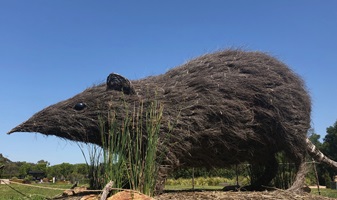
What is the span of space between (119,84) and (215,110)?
5.40ft

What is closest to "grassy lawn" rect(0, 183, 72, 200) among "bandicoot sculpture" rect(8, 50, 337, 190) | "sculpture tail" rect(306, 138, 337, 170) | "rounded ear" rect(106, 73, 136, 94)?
"bandicoot sculpture" rect(8, 50, 337, 190)

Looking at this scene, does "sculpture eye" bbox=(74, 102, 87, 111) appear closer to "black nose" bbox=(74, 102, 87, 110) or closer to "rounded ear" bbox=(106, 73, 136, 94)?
"black nose" bbox=(74, 102, 87, 110)

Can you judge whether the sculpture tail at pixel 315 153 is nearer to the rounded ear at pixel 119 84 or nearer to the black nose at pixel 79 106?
the rounded ear at pixel 119 84

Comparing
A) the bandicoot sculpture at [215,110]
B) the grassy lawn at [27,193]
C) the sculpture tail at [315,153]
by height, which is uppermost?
the bandicoot sculpture at [215,110]

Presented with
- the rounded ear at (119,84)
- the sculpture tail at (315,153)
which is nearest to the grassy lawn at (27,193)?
the rounded ear at (119,84)

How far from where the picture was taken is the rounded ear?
593cm

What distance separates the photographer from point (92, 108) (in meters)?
5.79

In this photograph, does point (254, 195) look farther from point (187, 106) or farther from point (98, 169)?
point (98, 169)

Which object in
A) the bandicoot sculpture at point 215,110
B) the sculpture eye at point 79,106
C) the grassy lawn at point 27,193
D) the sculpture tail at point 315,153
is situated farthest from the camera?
the sculpture tail at point 315,153

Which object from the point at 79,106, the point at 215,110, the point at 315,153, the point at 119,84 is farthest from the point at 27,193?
the point at 315,153

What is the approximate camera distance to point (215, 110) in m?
5.96

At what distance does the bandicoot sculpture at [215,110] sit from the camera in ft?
18.6

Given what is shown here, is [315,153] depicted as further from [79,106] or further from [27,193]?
[27,193]

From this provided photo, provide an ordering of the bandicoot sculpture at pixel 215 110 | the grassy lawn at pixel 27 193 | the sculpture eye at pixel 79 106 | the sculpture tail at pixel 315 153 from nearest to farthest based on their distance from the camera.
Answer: the bandicoot sculpture at pixel 215 110, the sculpture eye at pixel 79 106, the grassy lawn at pixel 27 193, the sculpture tail at pixel 315 153
